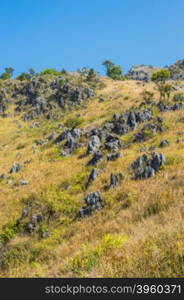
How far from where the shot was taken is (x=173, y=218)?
28.3 ft

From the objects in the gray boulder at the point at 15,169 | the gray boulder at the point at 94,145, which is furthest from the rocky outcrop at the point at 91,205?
the gray boulder at the point at 15,169

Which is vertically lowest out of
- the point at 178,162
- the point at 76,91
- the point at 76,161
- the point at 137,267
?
the point at 137,267

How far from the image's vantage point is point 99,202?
15.3 meters

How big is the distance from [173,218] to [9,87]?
274 ft

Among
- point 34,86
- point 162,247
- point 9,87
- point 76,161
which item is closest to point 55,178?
point 76,161

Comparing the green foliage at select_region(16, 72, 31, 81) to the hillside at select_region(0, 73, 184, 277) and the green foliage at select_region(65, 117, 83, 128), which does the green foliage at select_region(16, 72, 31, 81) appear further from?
the hillside at select_region(0, 73, 184, 277)

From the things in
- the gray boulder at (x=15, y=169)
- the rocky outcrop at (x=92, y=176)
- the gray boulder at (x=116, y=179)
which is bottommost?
the gray boulder at (x=116, y=179)

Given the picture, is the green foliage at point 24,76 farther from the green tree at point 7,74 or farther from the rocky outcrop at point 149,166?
the rocky outcrop at point 149,166

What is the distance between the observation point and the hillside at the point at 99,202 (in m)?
6.76

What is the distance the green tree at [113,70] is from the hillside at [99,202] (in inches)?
2230

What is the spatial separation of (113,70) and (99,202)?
95891 millimetres

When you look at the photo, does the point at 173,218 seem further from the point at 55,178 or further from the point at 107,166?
the point at 55,178

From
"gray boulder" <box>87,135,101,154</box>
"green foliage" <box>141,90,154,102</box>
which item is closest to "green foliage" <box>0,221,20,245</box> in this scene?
"gray boulder" <box>87,135,101,154</box>

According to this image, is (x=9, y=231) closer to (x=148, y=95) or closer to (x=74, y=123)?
(x=74, y=123)
